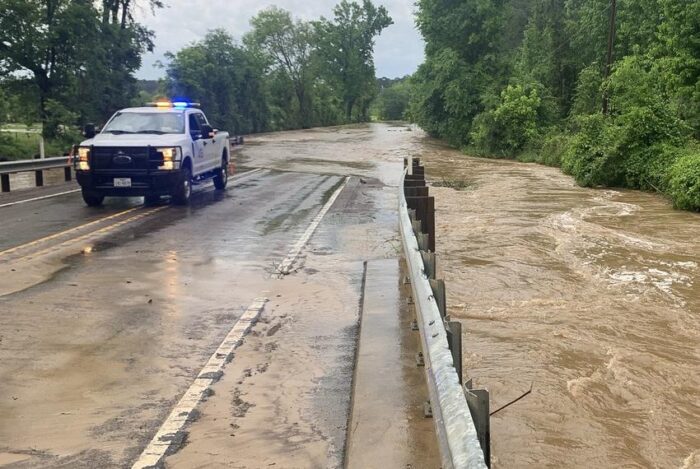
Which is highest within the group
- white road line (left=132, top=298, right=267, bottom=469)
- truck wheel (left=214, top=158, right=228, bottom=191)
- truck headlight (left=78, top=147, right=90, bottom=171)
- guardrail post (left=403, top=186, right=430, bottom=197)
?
truck headlight (left=78, top=147, right=90, bottom=171)

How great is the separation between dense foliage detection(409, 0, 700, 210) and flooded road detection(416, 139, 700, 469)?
18.7 ft

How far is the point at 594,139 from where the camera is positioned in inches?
903

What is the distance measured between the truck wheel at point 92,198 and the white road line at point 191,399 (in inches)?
312

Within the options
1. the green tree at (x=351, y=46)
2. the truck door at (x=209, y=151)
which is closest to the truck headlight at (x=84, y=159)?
the truck door at (x=209, y=151)

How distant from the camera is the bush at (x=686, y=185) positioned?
51.0 feet

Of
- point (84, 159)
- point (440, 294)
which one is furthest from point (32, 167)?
point (440, 294)

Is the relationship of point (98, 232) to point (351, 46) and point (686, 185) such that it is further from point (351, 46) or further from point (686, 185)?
point (351, 46)

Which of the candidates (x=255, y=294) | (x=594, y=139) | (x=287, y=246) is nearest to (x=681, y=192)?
(x=594, y=139)

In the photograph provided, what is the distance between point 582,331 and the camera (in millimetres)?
6602

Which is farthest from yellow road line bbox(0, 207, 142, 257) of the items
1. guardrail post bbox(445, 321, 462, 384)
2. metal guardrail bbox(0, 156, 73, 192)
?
guardrail post bbox(445, 321, 462, 384)

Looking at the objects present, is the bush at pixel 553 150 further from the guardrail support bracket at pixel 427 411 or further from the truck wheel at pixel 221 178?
the guardrail support bracket at pixel 427 411

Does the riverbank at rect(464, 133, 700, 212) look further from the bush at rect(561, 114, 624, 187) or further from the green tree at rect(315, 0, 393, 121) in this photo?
the green tree at rect(315, 0, 393, 121)

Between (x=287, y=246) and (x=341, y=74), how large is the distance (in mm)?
90279

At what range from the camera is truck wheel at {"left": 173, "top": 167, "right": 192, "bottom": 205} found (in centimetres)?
1329
